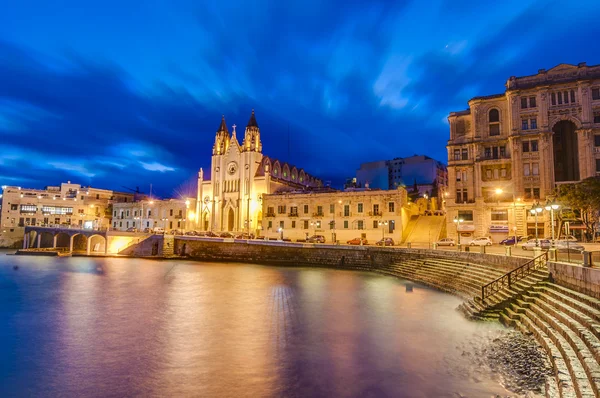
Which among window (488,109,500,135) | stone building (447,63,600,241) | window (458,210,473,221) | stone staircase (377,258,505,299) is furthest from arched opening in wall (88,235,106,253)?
window (488,109,500,135)

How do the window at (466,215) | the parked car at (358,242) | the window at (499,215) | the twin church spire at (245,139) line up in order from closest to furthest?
the window at (499,215), the window at (466,215), the parked car at (358,242), the twin church spire at (245,139)

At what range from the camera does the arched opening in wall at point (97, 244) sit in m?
72.8

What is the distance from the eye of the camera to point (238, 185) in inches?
3142

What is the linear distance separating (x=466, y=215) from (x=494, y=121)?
1398cm

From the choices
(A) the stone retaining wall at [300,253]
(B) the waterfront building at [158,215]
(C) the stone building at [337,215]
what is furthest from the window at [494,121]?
(B) the waterfront building at [158,215]

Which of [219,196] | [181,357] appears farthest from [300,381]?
[219,196]

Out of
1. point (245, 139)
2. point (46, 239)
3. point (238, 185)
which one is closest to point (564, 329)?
point (238, 185)

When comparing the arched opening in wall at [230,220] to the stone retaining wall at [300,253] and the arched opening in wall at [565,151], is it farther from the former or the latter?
the arched opening in wall at [565,151]

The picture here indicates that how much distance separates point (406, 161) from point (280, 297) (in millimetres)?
95360

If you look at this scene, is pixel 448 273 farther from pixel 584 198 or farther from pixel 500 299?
pixel 584 198

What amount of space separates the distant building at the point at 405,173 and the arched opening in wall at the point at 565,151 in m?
47.2

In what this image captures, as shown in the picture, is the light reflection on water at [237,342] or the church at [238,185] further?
the church at [238,185]

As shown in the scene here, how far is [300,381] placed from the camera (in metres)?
12.2

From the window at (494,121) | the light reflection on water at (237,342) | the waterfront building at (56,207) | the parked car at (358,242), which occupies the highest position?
the window at (494,121)
